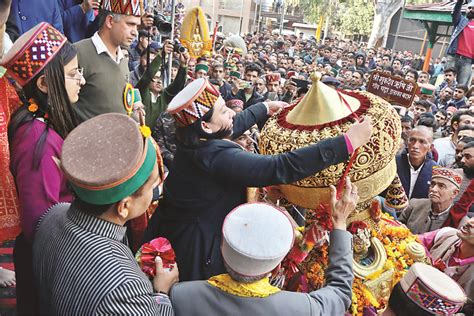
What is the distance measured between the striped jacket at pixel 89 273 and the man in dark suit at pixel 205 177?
591 millimetres

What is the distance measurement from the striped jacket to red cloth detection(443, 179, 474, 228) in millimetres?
2714

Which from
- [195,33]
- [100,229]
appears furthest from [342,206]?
[195,33]

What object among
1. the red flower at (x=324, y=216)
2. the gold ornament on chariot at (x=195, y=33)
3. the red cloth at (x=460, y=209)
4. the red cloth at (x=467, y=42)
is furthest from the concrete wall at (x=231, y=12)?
the red flower at (x=324, y=216)

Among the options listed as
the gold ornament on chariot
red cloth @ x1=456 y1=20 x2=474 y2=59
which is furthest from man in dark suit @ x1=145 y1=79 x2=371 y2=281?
red cloth @ x1=456 y1=20 x2=474 y2=59

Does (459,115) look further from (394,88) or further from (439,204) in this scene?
(439,204)

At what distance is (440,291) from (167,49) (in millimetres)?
3621

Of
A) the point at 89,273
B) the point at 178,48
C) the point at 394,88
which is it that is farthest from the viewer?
the point at 178,48

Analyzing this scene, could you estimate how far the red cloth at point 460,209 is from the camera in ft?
10.2

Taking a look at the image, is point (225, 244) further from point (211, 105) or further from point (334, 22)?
point (334, 22)

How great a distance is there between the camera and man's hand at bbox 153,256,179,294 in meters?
1.45

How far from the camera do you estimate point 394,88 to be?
4238 millimetres

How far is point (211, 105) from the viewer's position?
1883 mm

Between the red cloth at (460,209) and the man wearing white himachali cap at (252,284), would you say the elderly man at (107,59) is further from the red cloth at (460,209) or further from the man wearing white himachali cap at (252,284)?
the red cloth at (460,209)

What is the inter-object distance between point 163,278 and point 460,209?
268cm
